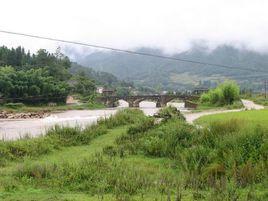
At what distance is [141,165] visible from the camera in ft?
62.8

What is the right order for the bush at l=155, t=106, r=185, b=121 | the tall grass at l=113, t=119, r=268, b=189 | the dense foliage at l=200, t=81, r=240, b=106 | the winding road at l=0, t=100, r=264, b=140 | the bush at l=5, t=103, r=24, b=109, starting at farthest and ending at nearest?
the bush at l=5, t=103, r=24, b=109 < the dense foliage at l=200, t=81, r=240, b=106 < the winding road at l=0, t=100, r=264, b=140 < the bush at l=155, t=106, r=185, b=121 < the tall grass at l=113, t=119, r=268, b=189

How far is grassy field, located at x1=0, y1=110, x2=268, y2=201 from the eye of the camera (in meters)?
13.5

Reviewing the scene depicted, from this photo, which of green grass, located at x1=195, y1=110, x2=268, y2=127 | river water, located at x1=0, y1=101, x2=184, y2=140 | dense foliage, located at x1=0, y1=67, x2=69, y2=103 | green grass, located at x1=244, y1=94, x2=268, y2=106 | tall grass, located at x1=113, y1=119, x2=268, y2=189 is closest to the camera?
tall grass, located at x1=113, y1=119, x2=268, y2=189

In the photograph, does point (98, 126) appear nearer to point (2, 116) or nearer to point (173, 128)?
point (173, 128)

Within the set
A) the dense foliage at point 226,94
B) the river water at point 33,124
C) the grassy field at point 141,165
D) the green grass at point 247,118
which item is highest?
the dense foliage at point 226,94

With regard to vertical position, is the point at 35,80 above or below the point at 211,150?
above

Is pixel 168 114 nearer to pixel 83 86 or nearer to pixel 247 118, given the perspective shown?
pixel 247 118

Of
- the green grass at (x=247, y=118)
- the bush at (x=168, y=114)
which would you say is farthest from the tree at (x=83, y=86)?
the green grass at (x=247, y=118)

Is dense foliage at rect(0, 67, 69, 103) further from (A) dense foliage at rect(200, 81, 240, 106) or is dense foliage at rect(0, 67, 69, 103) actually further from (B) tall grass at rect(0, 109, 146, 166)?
(B) tall grass at rect(0, 109, 146, 166)

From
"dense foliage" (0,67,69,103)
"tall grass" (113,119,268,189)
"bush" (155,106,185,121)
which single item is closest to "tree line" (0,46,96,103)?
"dense foliage" (0,67,69,103)

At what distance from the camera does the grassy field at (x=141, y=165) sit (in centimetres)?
1348

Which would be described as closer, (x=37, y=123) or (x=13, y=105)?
(x=37, y=123)

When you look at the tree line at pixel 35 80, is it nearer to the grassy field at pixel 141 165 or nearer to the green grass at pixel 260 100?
the green grass at pixel 260 100

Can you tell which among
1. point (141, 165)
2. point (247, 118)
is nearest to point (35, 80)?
point (247, 118)
